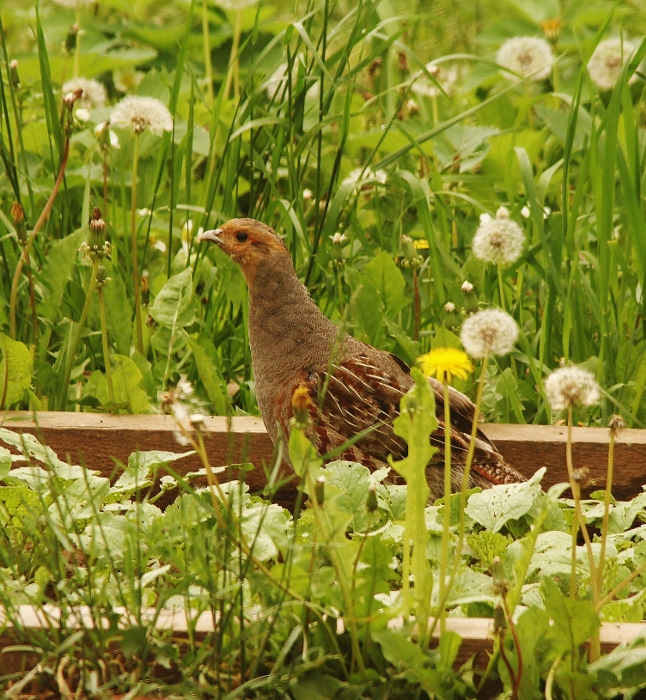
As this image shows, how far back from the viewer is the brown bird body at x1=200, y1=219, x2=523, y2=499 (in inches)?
116

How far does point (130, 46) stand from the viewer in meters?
6.50

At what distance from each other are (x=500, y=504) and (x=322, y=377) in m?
0.66

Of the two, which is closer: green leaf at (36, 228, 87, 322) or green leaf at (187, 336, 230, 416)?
green leaf at (187, 336, 230, 416)

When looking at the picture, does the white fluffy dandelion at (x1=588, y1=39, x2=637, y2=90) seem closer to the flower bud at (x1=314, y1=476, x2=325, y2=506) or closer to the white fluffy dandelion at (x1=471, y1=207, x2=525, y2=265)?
the white fluffy dandelion at (x1=471, y1=207, x2=525, y2=265)

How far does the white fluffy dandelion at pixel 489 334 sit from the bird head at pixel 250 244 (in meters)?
1.26

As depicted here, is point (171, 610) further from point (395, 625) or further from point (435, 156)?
point (435, 156)

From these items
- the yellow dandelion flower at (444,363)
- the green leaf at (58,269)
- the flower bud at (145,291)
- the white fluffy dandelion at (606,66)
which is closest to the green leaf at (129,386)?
the green leaf at (58,269)

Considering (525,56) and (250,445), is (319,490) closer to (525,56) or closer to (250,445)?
(250,445)

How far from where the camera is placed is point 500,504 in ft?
8.35

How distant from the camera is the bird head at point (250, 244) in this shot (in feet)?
10.2

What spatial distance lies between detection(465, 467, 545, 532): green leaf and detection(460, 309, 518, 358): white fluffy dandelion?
2.24ft

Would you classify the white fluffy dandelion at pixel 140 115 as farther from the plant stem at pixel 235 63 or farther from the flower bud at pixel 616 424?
the flower bud at pixel 616 424

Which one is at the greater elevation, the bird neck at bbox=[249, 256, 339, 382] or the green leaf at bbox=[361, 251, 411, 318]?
the green leaf at bbox=[361, 251, 411, 318]

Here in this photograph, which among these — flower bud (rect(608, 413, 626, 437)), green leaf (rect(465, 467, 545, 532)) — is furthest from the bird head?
flower bud (rect(608, 413, 626, 437))
